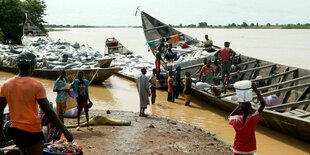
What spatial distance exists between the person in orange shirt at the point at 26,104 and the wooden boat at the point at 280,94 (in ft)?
16.2

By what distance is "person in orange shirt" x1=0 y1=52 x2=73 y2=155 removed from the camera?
3.50 m

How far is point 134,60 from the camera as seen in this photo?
1961 centimetres

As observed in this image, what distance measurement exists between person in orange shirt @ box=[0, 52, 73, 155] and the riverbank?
2666 millimetres

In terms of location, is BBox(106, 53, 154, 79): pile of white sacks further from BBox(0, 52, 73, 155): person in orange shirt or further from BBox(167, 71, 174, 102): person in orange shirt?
BBox(0, 52, 73, 155): person in orange shirt

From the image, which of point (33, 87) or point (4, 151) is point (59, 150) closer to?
point (4, 151)

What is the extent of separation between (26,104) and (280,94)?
8.04 metres

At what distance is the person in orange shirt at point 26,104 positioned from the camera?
350 centimetres

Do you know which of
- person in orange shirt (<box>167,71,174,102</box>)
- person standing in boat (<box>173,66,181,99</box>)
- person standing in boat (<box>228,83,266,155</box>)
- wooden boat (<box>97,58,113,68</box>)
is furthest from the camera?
wooden boat (<box>97,58,113,68</box>)

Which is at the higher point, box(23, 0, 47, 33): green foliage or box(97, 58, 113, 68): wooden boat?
box(23, 0, 47, 33): green foliage

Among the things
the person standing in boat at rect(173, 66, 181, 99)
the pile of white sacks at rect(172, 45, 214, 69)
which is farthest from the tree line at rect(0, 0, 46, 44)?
the person standing in boat at rect(173, 66, 181, 99)

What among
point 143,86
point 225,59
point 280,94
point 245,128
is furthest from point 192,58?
point 245,128

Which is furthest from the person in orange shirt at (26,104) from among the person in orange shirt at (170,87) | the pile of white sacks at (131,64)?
the pile of white sacks at (131,64)

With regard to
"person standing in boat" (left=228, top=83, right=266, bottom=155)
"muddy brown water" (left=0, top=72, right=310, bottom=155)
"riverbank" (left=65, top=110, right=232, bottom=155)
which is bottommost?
"muddy brown water" (left=0, top=72, right=310, bottom=155)

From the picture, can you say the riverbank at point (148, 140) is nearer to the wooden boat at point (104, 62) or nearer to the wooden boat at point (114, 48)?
the wooden boat at point (104, 62)
